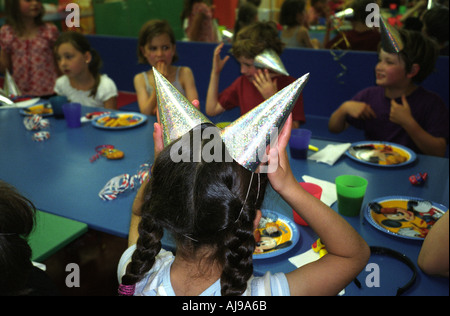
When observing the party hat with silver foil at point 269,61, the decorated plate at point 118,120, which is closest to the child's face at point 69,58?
the decorated plate at point 118,120

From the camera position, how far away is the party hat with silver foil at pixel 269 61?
6.67 feet

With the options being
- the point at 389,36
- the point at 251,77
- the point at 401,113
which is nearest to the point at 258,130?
the point at 389,36

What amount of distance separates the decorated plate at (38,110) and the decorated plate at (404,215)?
1.86 metres

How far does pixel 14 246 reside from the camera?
89 cm

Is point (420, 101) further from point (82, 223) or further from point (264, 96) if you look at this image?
point (82, 223)

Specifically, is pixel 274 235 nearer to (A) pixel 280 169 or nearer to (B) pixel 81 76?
(A) pixel 280 169

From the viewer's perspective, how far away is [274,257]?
1.08m

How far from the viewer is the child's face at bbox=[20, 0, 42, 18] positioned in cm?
292

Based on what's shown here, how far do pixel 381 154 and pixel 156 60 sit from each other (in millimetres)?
1486

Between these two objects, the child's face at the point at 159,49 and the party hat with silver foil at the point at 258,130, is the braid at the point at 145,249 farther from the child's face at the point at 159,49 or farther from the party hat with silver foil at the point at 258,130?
the child's face at the point at 159,49

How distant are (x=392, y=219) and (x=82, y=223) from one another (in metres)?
0.99

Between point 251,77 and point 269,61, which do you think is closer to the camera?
point 269,61

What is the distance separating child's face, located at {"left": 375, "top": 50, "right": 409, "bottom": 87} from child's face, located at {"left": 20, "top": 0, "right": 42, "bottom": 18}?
8.33ft

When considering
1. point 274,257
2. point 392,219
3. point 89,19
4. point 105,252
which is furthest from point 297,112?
point 89,19
